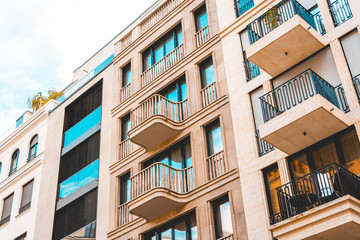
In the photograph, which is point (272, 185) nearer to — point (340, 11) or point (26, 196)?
point (340, 11)

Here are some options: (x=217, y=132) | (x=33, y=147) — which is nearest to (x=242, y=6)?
(x=217, y=132)

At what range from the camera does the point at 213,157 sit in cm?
2006

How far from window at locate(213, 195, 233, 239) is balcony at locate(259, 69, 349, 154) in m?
3.26

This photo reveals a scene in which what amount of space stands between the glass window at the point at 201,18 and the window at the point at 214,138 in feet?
19.3

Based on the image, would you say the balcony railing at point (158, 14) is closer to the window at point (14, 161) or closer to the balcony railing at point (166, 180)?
the balcony railing at point (166, 180)

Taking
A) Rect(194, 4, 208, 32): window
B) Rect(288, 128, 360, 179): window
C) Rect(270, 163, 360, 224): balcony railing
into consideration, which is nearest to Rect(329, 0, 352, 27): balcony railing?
Rect(288, 128, 360, 179): window

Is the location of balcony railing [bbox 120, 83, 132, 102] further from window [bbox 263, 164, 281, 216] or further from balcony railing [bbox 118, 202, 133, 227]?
window [bbox 263, 164, 281, 216]

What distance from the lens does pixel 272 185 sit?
1731 centimetres

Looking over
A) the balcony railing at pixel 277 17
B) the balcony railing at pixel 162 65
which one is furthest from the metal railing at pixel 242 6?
the balcony railing at pixel 162 65

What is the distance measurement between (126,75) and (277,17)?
10887mm

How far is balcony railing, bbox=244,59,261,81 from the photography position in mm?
20142

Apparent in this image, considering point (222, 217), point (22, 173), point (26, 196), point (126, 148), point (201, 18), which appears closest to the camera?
point (222, 217)

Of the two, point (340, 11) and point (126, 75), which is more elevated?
point (126, 75)

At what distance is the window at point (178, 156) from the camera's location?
21.3 metres
